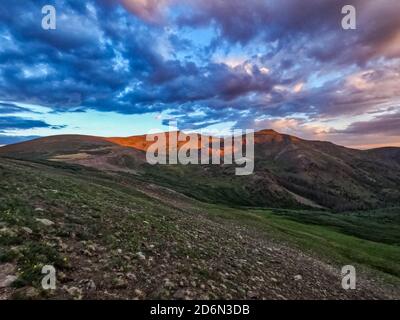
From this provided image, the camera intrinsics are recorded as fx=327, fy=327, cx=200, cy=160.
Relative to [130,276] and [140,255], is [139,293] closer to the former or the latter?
[130,276]

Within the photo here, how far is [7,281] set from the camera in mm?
11047

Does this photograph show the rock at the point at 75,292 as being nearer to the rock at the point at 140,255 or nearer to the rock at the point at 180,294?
the rock at the point at 180,294

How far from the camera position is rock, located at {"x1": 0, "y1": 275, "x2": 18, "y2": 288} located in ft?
35.6

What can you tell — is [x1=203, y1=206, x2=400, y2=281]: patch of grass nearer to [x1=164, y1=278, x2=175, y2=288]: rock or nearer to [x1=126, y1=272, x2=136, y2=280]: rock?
[x1=164, y1=278, x2=175, y2=288]: rock

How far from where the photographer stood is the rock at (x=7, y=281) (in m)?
10.9

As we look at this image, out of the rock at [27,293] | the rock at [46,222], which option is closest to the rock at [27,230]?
the rock at [46,222]

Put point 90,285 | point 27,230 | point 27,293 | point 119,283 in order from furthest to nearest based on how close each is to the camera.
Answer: point 27,230 → point 119,283 → point 90,285 → point 27,293

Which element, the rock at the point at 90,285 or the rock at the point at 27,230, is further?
the rock at the point at 27,230

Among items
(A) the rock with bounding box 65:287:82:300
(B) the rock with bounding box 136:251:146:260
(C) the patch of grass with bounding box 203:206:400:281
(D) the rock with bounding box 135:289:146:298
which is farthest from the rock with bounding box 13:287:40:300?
(C) the patch of grass with bounding box 203:206:400:281

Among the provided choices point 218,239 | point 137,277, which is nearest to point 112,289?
point 137,277

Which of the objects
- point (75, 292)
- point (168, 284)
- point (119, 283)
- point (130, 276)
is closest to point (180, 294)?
point (168, 284)

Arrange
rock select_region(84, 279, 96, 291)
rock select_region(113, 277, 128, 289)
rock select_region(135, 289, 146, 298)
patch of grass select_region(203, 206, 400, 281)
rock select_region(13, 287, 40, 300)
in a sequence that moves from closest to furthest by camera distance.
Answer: rock select_region(13, 287, 40, 300) < rock select_region(84, 279, 96, 291) < rock select_region(135, 289, 146, 298) < rock select_region(113, 277, 128, 289) < patch of grass select_region(203, 206, 400, 281)

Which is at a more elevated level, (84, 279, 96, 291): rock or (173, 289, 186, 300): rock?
(84, 279, 96, 291): rock
